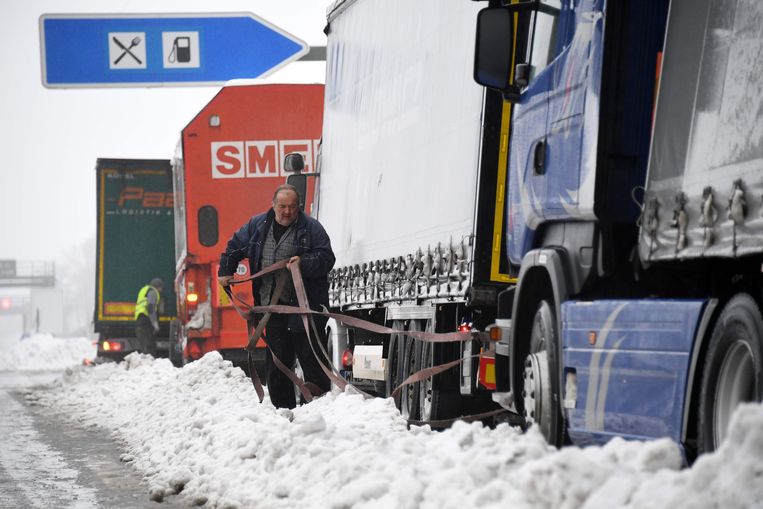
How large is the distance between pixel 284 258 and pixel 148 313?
14913 millimetres

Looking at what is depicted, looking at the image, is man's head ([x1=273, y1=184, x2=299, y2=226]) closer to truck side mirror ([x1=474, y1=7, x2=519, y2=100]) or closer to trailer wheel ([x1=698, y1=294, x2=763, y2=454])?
truck side mirror ([x1=474, y1=7, x2=519, y2=100])

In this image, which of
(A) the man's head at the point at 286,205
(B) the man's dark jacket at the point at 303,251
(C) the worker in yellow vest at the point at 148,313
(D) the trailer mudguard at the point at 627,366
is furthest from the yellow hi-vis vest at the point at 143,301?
(D) the trailer mudguard at the point at 627,366

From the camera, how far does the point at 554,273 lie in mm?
7703

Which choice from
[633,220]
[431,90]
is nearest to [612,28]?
[633,220]

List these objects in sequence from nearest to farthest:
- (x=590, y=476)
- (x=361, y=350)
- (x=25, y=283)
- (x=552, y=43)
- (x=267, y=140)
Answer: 1. (x=590, y=476)
2. (x=552, y=43)
3. (x=361, y=350)
4. (x=267, y=140)
5. (x=25, y=283)

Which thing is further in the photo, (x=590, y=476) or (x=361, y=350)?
(x=361, y=350)

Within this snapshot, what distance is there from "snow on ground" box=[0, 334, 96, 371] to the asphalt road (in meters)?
38.5

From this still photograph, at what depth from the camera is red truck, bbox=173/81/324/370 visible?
20.2 m

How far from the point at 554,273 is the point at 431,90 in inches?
152

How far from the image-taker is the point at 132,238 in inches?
1075

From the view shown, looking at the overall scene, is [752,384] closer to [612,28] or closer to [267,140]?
[612,28]

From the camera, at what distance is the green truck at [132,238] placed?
26719 millimetres

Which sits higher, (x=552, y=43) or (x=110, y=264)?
(x=552, y=43)

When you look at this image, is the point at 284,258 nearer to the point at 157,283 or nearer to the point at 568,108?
the point at 568,108
